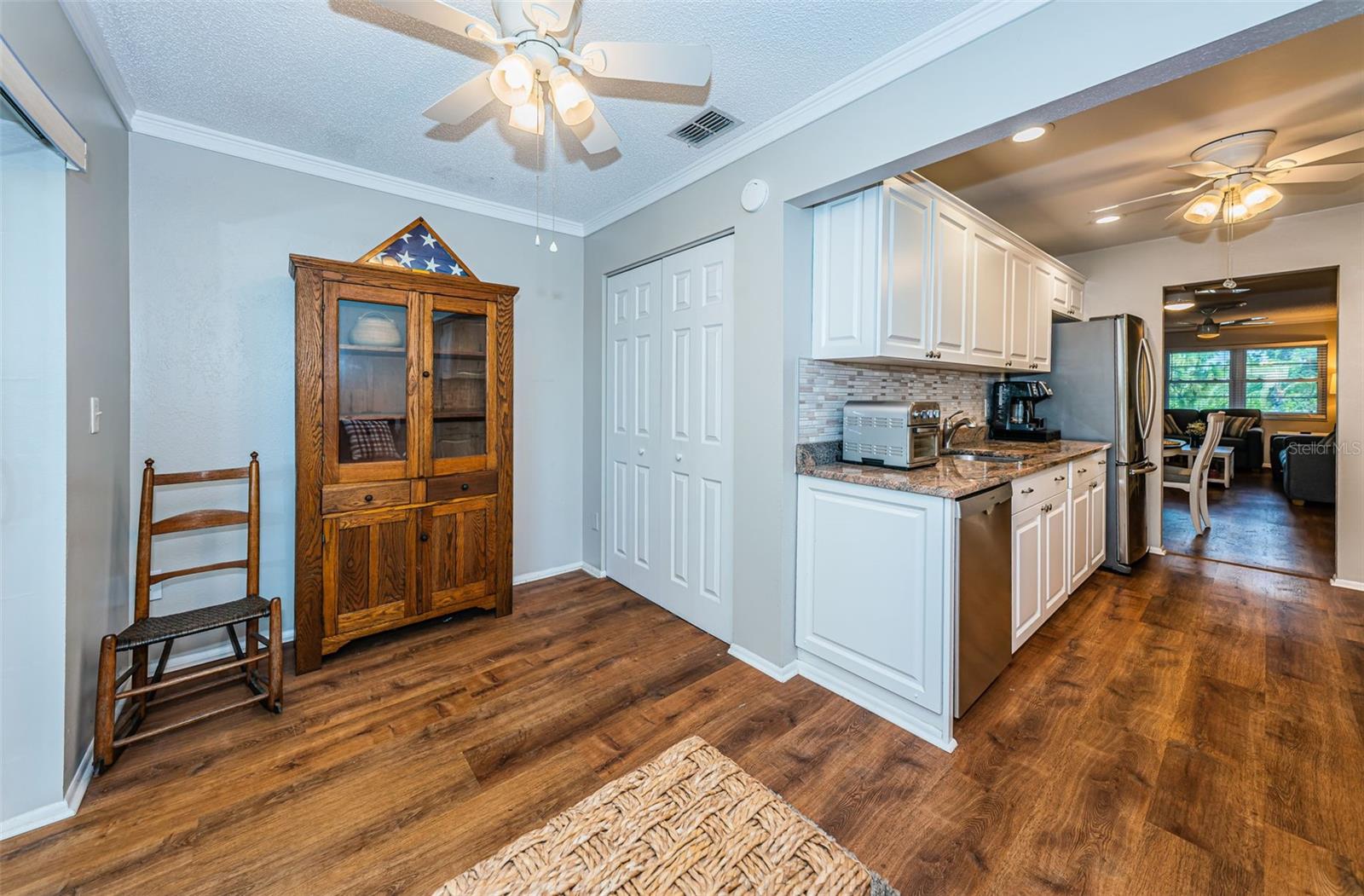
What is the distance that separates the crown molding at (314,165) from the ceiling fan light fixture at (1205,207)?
3826 mm

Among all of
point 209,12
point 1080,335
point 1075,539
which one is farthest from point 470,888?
point 1080,335

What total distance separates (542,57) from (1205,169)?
340 cm

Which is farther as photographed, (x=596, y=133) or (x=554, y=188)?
(x=554, y=188)

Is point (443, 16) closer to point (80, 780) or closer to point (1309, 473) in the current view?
point (80, 780)

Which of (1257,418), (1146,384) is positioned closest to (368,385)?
(1146,384)

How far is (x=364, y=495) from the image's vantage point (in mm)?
2510

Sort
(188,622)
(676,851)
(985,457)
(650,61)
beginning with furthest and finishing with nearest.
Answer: (985,457) < (188,622) < (650,61) < (676,851)

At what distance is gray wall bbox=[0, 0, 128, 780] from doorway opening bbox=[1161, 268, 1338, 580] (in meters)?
5.86

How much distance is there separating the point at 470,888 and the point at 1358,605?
501cm

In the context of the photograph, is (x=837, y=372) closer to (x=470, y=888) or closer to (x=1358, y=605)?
(x=470, y=888)

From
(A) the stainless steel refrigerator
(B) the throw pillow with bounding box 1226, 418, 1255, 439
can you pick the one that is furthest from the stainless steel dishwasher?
(B) the throw pillow with bounding box 1226, 418, 1255, 439

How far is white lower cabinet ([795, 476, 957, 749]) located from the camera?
6.35ft

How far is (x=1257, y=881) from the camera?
1.37m

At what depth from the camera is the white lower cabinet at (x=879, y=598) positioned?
1.93 meters
